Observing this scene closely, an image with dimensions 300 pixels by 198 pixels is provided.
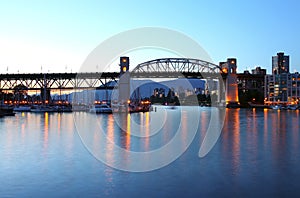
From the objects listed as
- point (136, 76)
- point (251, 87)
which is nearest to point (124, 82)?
point (136, 76)

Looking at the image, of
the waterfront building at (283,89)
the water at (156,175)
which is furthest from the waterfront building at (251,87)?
the water at (156,175)

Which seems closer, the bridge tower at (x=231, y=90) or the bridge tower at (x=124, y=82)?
the bridge tower at (x=124, y=82)

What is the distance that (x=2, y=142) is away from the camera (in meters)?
21.5

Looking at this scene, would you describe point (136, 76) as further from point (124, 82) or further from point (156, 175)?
point (156, 175)

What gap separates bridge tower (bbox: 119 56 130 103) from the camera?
83.5 metres

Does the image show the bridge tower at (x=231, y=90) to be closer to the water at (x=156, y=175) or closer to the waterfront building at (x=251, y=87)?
the waterfront building at (x=251, y=87)

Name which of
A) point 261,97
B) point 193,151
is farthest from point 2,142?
point 261,97

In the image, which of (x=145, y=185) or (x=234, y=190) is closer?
(x=234, y=190)

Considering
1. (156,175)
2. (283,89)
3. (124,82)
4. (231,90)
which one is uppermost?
(124,82)

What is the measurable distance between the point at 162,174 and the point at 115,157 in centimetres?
385

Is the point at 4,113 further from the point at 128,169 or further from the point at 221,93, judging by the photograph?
the point at 221,93

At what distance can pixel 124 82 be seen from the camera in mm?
88250

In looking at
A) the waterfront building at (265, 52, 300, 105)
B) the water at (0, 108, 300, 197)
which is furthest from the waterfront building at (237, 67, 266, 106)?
the water at (0, 108, 300, 197)

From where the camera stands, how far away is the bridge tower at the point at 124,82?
83.5 metres
